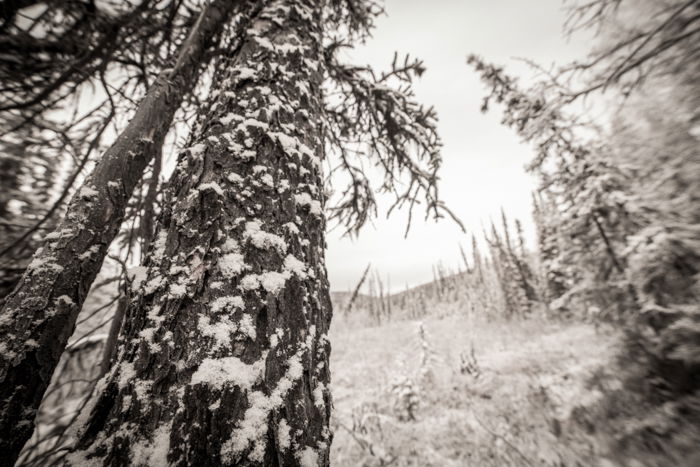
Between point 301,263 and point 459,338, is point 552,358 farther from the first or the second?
point 301,263

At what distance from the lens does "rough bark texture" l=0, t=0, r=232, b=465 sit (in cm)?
83

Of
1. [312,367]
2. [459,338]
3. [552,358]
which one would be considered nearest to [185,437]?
[312,367]

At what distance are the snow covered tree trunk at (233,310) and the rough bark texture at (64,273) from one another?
0.19 m

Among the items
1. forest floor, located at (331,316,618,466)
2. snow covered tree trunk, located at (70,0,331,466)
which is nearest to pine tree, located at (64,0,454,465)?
snow covered tree trunk, located at (70,0,331,466)

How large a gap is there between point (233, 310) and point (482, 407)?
888 cm

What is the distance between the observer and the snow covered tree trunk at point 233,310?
2.34 feet

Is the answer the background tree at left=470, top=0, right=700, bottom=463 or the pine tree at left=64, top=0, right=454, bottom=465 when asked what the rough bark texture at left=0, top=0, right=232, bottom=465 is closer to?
the pine tree at left=64, top=0, right=454, bottom=465

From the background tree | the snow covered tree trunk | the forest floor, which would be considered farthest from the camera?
the forest floor

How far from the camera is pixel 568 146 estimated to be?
25.1 ft

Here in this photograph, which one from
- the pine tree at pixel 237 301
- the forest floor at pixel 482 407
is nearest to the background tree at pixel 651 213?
the forest floor at pixel 482 407

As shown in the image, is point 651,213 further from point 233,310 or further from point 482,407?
point 482,407

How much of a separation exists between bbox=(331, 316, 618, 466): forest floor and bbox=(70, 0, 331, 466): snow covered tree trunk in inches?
81.0

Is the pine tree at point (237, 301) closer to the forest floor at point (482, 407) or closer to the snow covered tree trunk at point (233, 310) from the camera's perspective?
the snow covered tree trunk at point (233, 310)

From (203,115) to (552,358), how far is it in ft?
39.1
